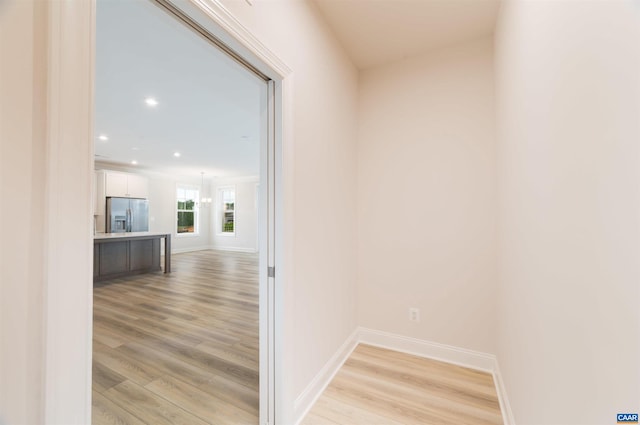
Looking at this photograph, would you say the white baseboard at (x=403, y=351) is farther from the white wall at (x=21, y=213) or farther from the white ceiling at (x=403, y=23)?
the white ceiling at (x=403, y=23)

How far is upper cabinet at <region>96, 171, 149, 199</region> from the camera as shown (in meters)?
6.90

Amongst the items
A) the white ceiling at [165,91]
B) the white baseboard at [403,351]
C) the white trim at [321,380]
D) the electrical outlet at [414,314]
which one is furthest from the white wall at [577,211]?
the white ceiling at [165,91]

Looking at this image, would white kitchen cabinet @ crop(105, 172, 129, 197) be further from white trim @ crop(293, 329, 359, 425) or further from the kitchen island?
white trim @ crop(293, 329, 359, 425)

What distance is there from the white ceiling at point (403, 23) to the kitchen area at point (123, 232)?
5.32m

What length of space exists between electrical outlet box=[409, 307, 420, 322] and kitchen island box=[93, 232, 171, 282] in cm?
527

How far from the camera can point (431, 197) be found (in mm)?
2438

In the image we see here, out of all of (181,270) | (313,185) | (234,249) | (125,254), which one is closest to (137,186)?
(125,254)

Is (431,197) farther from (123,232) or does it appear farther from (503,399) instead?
(123,232)

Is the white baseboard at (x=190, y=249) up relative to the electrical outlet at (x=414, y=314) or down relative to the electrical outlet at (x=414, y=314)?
down

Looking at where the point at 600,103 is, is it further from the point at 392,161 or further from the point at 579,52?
the point at 392,161

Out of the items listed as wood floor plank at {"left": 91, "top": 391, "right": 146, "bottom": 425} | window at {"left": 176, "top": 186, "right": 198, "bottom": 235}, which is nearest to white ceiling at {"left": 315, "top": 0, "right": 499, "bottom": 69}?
wood floor plank at {"left": 91, "top": 391, "right": 146, "bottom": 425}

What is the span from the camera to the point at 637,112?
0.55m

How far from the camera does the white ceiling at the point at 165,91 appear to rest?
1.99 m

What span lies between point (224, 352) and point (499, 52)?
3522 millimetres
